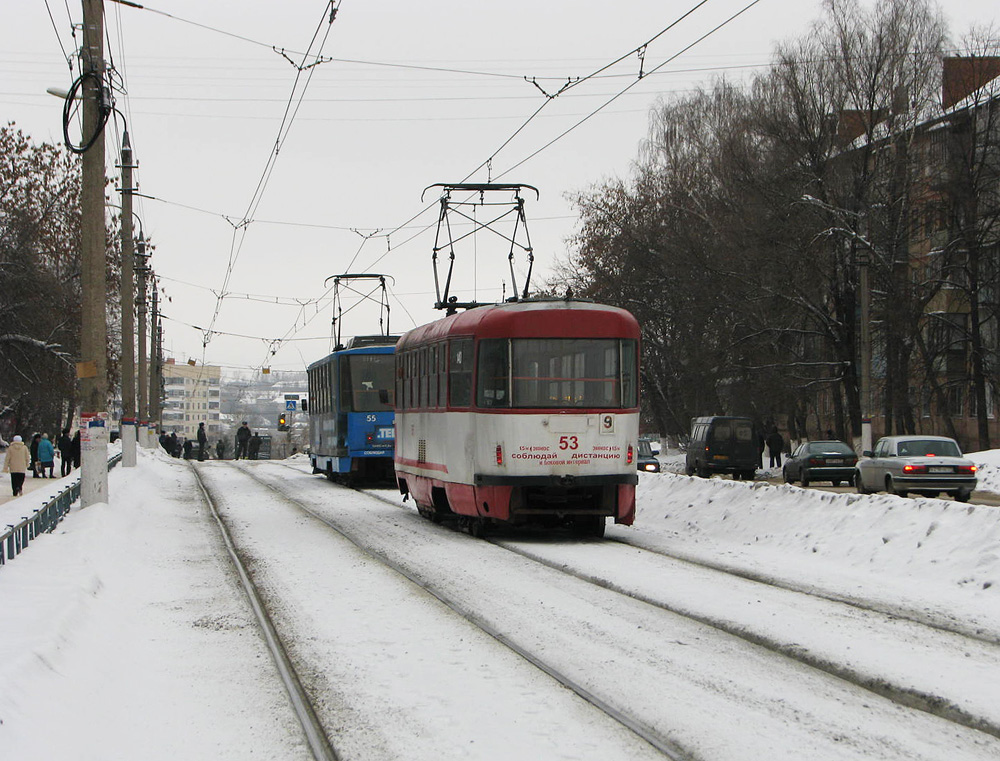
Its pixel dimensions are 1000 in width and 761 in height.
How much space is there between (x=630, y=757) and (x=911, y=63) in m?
39.2

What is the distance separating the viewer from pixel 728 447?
42.1 m

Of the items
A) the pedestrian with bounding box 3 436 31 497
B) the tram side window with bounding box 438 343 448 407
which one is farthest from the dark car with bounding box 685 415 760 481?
the tram side window with bounding box 438 343 448 407

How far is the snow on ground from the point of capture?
6781 millimetres

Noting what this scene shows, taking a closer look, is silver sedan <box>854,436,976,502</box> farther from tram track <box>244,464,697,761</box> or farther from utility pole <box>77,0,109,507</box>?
utility pole <box>77,0,109,507</box>

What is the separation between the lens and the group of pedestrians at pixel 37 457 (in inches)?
1168

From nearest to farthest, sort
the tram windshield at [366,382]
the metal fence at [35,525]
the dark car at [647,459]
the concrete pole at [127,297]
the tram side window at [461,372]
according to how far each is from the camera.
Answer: the metal fence at [35,525] → the tram side window at [461,372] → the tram windshield at [366,382] → the concrete pole at [127,297] → the dark car at [647,459]

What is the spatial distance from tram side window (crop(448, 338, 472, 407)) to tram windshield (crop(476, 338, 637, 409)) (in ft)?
1.03

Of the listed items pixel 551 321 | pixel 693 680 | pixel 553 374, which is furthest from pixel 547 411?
pixel 693 680

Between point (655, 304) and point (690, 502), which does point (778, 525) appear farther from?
point (655, 304)

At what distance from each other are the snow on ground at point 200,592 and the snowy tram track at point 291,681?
0.30ft

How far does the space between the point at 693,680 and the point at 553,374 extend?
9031 millimetres

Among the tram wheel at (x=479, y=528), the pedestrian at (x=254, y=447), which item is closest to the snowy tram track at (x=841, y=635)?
the tram wheel at (x=479, y=528)

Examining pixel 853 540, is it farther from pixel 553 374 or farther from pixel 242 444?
pixel 242 444

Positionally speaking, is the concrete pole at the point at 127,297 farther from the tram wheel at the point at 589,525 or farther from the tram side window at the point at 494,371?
the tram side window at the point at 494,371
